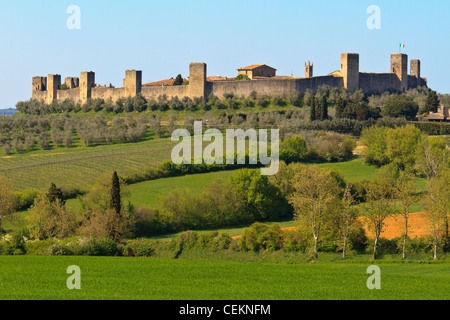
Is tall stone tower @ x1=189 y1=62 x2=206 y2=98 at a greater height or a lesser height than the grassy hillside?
greater

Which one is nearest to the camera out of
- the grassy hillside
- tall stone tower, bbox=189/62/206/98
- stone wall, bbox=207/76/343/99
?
the grassy hillside

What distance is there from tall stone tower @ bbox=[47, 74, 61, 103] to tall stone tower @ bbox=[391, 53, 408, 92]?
112 feet

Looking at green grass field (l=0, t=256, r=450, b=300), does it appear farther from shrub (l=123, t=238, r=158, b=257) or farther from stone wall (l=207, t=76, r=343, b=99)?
stone wall (l=207, t=76, r=343, b=99)

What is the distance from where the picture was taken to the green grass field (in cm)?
1531

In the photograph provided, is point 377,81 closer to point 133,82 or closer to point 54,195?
point 133,82

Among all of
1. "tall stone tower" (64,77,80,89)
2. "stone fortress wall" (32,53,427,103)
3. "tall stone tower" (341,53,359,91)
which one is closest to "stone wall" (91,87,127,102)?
"stone fortress wall" (32,53,427,103)

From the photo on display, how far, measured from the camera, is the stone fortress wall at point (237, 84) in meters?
65.0

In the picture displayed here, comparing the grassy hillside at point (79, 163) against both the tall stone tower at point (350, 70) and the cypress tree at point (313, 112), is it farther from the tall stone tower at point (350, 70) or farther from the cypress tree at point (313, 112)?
the tall stone tower at point (350, 70)

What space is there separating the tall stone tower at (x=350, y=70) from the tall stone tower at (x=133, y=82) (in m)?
19.0

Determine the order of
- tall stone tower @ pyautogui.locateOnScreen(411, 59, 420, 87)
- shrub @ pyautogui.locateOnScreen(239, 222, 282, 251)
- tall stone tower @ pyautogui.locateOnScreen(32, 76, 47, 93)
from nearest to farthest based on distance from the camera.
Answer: shrub @ pyautogui.locateOnScreen(239, 222, 282, 251), tall stone tower @ pyautogui.locateOnScreen(411, 59, 420, 87), tall stone tower @ pyautogui.locateOnScreen(32, 76, 47, 93)

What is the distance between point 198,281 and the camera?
58.5 ft

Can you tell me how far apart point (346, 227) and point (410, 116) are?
33312mm
